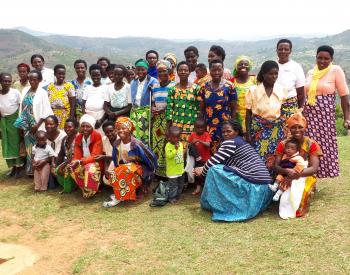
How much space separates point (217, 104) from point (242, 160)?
35.4 inches

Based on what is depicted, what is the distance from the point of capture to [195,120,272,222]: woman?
4492mm

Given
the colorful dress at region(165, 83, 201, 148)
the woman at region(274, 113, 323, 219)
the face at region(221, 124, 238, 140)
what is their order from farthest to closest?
the colorful dress at region(165, 83, 201, 148) → the face at region(221, 124, 238, 140) → the woman at region(274, 113, 323, 219)

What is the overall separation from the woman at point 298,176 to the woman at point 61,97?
12.1 feet

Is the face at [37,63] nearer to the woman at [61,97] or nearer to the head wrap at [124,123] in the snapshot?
the woman at [61,97]

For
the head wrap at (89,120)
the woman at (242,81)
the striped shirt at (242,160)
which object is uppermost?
the woman at (242,81)

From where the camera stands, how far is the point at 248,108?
4.98 m

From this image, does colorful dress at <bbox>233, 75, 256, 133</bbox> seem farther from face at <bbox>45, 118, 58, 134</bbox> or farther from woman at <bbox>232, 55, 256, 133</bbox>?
face at <bbox>45, 118, 58, 134</bbox>

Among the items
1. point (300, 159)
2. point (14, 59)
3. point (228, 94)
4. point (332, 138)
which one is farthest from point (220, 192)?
point (14, 59)

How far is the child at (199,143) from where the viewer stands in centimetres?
520

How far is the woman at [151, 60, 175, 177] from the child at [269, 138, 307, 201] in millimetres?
1882

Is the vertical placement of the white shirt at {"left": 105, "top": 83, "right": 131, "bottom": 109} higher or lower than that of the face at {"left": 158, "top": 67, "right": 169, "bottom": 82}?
lower

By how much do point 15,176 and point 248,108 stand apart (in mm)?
4511

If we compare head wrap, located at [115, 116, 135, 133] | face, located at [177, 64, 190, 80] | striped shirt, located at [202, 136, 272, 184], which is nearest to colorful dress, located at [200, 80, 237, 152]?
face, located at [177, 64, 190, 80]

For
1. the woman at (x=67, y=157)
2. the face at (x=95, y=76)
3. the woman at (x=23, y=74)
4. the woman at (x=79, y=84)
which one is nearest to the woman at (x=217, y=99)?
the face at (x=95, y=76)
